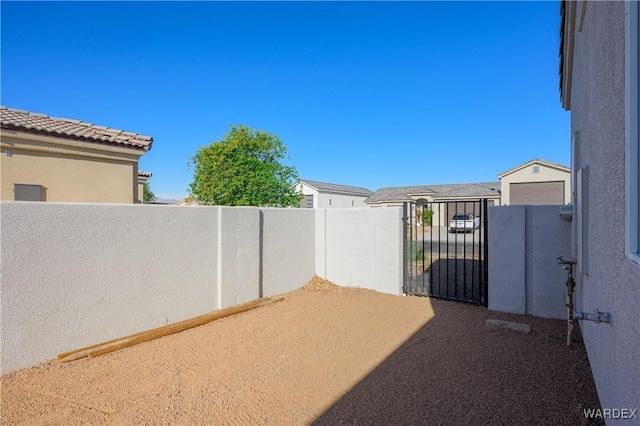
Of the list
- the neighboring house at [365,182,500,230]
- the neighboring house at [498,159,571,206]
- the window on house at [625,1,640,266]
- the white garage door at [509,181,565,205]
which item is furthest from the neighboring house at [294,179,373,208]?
the window on house at [625,1,640,266]

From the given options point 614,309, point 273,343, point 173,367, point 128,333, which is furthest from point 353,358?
point 128,333

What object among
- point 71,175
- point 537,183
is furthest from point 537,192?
point 71,175

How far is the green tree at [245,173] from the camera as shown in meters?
13.0

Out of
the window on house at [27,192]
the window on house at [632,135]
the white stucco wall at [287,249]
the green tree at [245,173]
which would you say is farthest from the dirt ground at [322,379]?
the green tree at [245,173]

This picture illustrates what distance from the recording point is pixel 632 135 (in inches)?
64.0

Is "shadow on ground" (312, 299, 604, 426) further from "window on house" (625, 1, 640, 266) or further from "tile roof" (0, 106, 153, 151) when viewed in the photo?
"tile roof" (0, 106, 153, 151)

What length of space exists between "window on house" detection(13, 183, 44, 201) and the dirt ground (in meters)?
4.11

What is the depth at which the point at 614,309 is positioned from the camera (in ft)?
6.86

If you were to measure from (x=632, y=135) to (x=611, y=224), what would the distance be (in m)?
0.80

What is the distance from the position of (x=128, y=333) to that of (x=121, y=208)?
174 cm

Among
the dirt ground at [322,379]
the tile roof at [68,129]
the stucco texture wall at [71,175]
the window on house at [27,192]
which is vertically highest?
the tile roof at [68,129]

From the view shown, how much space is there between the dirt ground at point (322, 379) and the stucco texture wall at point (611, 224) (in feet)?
2.79

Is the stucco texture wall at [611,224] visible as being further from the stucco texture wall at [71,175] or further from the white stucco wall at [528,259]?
the stucco texture wall at [71,175]

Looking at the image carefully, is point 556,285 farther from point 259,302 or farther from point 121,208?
point 121,208
